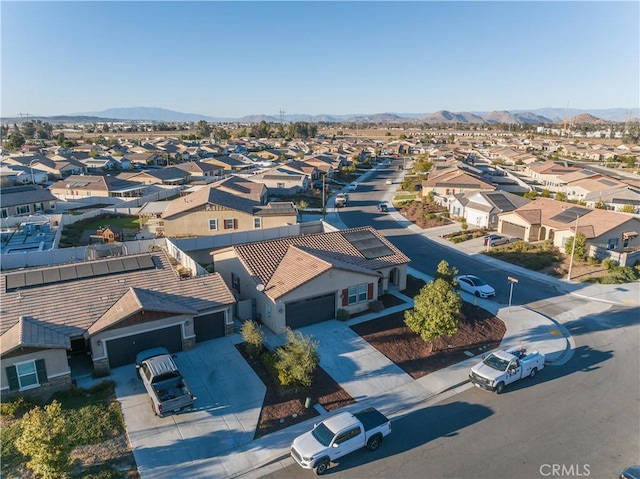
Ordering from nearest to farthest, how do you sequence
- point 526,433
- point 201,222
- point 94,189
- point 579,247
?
1. point 526,433
2. point 579,247
3. point 201,222
4. point 94,189

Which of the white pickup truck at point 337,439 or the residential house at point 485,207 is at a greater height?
the residential house at point 485,207

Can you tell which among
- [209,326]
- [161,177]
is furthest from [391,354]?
[161,177]

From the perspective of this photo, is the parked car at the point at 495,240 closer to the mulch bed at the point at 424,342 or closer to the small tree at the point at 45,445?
the mulch bed at the point at 424,342

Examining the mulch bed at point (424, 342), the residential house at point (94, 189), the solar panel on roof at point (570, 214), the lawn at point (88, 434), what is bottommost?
the mulch bed at point (424, 342)

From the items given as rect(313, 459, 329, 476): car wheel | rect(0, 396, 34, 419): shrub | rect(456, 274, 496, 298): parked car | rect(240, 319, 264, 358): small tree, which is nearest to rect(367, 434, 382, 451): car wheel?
rect(313, 459, 329, 476): car wheel

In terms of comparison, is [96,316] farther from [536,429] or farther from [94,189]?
[94,189]

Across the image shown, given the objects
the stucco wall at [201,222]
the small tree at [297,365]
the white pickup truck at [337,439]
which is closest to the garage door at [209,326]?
the small tree at [297,365]

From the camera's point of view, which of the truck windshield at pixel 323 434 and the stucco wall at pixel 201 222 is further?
the stucco wall at pixel 201 222
